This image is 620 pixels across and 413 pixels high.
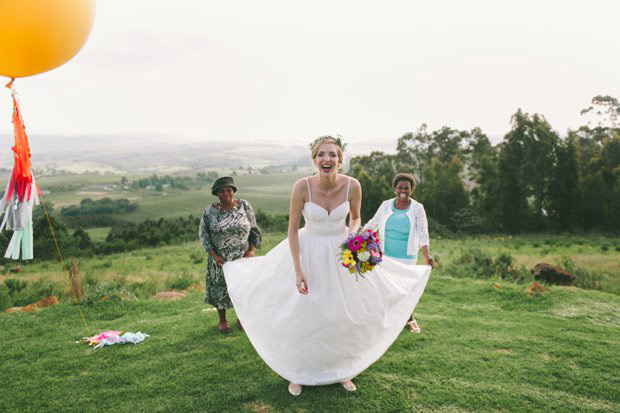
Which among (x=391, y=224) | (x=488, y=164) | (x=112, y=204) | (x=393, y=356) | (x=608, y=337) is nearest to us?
(x=393, y=356)

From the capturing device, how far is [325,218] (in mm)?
4301

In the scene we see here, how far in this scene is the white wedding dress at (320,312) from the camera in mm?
4062

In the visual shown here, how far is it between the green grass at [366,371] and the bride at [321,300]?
328 mm

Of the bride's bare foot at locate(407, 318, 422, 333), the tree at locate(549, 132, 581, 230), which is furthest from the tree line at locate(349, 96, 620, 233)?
the bride's bare foot at locate(407, 318, 422, 333)

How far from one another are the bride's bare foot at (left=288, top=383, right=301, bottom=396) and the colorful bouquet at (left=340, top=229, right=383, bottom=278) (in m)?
1.39

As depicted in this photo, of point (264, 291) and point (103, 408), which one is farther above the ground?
point (264, 291)

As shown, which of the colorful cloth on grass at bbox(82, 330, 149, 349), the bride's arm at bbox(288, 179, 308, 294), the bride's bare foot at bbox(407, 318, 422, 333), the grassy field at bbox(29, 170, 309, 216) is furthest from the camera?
the grassy field at bbox(29, 170, 309, 216)

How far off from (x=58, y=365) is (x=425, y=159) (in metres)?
54.1

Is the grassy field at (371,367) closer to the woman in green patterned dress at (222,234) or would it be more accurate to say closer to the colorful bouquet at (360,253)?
the woman in green patterned dress at (222,234)

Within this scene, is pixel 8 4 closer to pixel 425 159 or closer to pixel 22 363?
pixel 22 363

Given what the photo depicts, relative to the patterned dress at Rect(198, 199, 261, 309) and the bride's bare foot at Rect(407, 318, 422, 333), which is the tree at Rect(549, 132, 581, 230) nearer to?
the bride's bare foot at Rect(407, 318, 422, 333)

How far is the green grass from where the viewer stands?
163 inches

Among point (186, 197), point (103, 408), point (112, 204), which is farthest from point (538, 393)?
point (186, 197)

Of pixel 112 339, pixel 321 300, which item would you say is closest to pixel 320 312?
pixel 321 300
